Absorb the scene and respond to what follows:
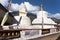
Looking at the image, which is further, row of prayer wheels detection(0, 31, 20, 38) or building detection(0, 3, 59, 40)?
building detection(0, 3, 59, 40)

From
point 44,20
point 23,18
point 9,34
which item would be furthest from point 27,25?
point 9,34

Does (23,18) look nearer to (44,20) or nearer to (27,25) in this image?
(27,25)

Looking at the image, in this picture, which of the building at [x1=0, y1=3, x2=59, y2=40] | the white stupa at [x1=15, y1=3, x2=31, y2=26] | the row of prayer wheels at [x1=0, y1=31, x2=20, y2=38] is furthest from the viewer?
the white stupa at [x1=15, y1=3, x2=31, y2=26]

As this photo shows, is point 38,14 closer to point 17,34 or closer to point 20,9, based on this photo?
point 20,9

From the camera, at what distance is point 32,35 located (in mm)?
8070

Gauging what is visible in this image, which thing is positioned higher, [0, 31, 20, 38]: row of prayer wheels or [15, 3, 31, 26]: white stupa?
[15, 3, 31, 26]: white stupa

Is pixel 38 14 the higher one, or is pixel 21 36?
pixel 38 14

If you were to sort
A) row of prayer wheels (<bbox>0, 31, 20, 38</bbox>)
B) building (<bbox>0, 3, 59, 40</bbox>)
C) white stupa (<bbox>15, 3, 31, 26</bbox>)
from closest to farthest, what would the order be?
1. row of prayer wheels (<bbox>0, 31, 20, 38</bbox>)
2. building (<bbox>0, 3, 59, 40</bbox>)
3. white stupa (<bbox>15, 3, 31, 26</bbox>)

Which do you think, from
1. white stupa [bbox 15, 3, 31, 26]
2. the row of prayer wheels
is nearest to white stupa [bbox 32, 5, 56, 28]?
white stupa [bbox 15, 3, 31, 26]

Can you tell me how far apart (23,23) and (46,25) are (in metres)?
2.08

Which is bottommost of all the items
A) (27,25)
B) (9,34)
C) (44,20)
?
(9,34)

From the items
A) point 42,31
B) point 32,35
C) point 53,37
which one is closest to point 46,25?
point 53,37

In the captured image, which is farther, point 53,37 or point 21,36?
point 53,37

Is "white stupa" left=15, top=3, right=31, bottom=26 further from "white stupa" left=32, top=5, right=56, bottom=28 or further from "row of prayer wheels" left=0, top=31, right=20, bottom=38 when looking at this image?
"row of prayer wheels" left=0, top=31, right=20, bottom=38
